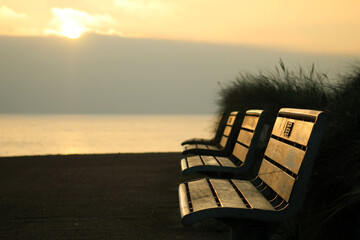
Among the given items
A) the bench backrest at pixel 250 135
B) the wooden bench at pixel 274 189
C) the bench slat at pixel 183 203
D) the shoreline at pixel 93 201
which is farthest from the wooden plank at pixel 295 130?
the shoreline at pixel 93 201

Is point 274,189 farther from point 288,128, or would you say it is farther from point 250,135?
point 250,135

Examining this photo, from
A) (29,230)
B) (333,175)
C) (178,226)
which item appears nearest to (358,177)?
(333,175)

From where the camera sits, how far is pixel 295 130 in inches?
106

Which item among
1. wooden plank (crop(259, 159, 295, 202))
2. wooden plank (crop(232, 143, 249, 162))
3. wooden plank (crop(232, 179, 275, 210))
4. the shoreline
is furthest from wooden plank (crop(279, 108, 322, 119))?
the shoreline

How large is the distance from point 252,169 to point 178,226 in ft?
4.45

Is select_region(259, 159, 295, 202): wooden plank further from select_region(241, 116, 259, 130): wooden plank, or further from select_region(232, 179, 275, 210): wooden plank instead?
select_region(241, 116, 259, 130): wooden plank

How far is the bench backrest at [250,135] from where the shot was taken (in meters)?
3.81

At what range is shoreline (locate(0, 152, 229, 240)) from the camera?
4.37 metres

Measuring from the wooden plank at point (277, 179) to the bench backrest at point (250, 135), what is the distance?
1.68 ft

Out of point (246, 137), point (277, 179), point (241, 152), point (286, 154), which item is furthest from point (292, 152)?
point (241, 152)

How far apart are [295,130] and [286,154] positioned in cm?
15

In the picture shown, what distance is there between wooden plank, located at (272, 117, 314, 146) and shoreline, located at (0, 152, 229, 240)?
1.45 m

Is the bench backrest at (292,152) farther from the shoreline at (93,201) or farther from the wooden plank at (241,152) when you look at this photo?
the shoreline at (93,201)

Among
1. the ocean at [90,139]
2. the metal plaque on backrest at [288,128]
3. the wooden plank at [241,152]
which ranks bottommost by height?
the ocean at [90,139]
